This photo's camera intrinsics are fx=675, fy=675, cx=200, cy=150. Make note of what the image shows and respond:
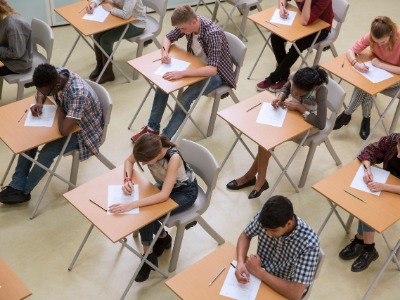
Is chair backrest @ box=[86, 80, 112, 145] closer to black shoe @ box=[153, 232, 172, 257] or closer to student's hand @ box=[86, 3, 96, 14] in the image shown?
black shoe @ box=[153, 232, 172, 257]

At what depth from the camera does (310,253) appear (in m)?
3.67

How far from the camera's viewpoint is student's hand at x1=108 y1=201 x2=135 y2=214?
14.0 ft

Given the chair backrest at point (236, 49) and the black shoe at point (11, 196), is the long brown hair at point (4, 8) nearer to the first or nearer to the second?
the black shoe at point (11, 196)

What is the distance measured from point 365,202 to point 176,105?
6.89ft

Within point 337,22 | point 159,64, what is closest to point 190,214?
point 159,64

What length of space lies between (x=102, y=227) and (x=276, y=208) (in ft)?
3.90

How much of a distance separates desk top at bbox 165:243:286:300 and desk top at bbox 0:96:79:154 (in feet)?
5.59

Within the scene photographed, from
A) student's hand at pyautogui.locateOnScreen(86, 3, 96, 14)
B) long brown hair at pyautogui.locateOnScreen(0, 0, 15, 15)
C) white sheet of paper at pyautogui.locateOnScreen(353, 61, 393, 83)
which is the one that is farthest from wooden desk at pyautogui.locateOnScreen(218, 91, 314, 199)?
long brown hair at pyautogui.locateOnScreen(0, 0, 15, 15)

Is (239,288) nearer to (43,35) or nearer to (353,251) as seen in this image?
(353,251)

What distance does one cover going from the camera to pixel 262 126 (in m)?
5.08

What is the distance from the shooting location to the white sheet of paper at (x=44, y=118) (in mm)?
5047

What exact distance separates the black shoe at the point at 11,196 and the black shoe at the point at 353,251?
8.26 feet

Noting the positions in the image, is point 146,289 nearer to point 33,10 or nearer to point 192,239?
point 192,239

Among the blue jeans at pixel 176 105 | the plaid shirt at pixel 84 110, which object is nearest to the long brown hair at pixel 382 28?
the blue jeans at pixel 176 105
